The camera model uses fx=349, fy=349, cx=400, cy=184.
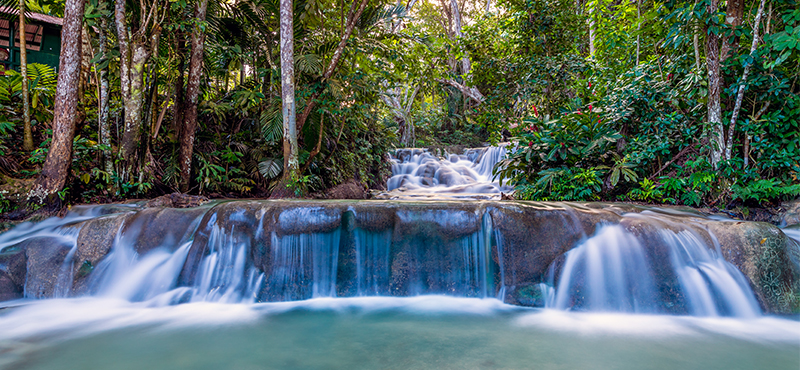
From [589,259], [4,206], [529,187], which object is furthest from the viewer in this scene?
[529,187]

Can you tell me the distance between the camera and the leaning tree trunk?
399cm

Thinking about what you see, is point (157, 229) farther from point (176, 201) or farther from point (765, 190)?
point (765, 190)

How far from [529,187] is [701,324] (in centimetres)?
291

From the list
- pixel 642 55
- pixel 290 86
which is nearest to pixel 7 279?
pixel 290 86

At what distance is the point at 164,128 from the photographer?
Result: 5.43 metres

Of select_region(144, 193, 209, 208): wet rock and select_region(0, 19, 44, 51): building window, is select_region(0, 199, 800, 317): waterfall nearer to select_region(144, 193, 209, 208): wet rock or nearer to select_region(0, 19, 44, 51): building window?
select_region(144, 193, 209, 208): wet rock

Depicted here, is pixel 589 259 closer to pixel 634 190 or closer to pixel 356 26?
pixel 634 190

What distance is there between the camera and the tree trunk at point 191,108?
5324mm

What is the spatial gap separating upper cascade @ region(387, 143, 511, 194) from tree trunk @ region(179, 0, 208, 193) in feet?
15.5

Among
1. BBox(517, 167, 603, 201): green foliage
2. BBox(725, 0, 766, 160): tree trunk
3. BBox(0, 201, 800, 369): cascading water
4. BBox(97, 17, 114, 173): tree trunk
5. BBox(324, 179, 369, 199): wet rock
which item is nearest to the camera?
BBox(0, 201, 800, 369): cascading water

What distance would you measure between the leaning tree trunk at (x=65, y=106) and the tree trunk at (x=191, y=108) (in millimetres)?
1317

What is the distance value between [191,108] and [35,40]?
Result: 8.24m

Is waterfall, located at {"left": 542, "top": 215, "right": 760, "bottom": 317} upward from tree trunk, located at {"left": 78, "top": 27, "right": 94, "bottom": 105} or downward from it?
downward

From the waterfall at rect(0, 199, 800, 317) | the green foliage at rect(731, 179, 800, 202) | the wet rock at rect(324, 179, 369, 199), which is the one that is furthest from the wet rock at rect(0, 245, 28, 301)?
the green foliage at rect(731, 179, 800, 202)
